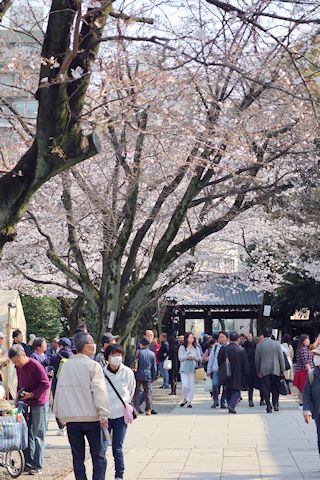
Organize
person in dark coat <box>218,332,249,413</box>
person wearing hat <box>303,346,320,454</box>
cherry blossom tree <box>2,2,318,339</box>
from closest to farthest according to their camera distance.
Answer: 1. person wearing hat <box>303,346,320,454</box>
2. cherry blossom tree <box>2,2,318,339</box>
3. person in dark coat <box>218,332,249,413</box>

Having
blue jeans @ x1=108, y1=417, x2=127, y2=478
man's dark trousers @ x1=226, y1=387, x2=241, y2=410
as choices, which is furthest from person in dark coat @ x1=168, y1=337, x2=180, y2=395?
blue jeans @ x1=108, y1=417, x2=127, y2=478

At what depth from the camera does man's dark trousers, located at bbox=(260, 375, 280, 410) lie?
747 inches

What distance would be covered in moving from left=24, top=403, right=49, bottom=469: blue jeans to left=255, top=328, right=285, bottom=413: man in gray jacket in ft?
28.3

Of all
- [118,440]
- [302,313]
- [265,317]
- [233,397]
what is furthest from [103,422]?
[302,313]

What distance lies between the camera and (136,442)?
14094 mm

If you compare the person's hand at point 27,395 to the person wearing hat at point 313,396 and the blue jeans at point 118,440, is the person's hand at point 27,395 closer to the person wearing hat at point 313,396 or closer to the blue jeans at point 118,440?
the blue jeans at point 118,440

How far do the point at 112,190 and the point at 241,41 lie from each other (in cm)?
544

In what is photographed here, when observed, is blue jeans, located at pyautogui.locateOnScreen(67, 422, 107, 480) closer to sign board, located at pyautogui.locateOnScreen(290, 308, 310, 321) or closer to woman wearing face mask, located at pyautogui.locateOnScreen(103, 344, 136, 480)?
woman wearing face mask, located at pyautogui.locateOnScreen(103, 344, 136, 480)

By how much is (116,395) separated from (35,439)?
1.83 m

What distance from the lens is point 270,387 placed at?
1948cm

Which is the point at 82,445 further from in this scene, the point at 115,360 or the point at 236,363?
the point at 236,363

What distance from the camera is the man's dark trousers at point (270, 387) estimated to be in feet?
62.3

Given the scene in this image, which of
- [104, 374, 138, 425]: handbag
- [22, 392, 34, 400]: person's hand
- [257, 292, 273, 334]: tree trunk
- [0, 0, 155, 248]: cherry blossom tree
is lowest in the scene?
[104, 374, 138, 425]: handbag

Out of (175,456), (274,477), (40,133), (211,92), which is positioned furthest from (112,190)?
(40,133)
